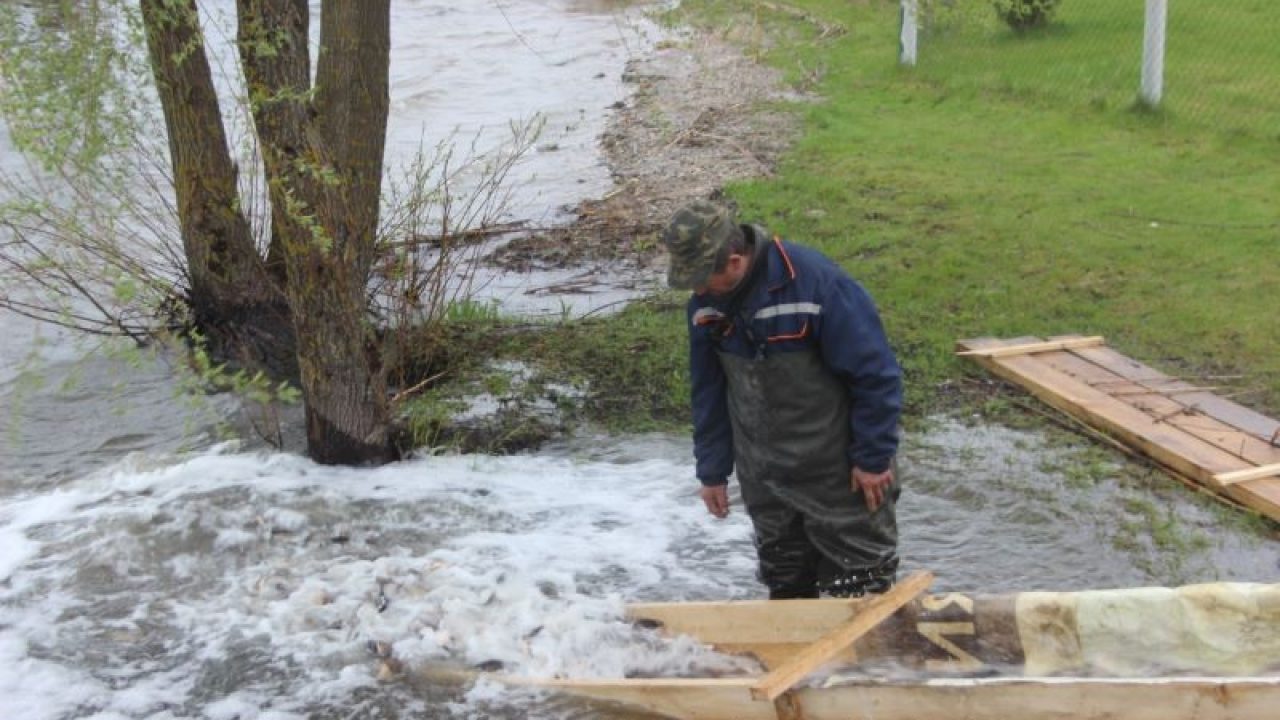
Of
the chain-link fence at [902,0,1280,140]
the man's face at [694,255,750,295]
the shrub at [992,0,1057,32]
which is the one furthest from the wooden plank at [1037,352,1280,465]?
the shrub at [992,0,1057,32]

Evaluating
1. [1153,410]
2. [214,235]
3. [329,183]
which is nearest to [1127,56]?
[1153,410]

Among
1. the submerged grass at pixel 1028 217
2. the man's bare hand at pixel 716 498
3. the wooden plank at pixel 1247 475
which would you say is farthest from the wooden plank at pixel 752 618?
the wooden plank at pixel 1247 475

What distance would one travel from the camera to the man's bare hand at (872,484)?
481cm

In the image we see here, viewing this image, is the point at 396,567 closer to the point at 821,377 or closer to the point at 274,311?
the point at 821,377

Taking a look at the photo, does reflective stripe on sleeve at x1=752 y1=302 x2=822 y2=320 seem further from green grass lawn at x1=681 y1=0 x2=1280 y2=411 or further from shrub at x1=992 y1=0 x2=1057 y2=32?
shrub at x1=992 y1=0 x2=1057 y2=32

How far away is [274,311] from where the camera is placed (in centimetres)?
959

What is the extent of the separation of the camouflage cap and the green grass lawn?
3.61 m

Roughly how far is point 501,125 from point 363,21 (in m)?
10.4

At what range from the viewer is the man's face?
461 centimetres

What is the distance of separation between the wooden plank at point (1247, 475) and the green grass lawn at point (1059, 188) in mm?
983

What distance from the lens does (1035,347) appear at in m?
8.10

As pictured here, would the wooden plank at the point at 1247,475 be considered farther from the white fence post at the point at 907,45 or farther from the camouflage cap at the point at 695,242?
the white fence post at the point at 907,45

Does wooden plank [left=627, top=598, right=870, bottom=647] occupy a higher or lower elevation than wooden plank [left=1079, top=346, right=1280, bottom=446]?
lower

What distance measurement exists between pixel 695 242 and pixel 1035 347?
13.8 feet
